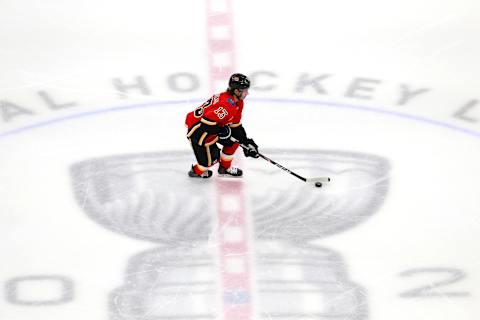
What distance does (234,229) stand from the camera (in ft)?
18.2

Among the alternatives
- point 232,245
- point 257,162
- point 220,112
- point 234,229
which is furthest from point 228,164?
point 232,245

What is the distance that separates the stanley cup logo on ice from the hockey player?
0.16 metres

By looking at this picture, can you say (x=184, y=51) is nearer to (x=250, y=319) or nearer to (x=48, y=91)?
(x=48, y=91)

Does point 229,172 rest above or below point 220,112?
below

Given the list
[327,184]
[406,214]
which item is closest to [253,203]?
[327,184]

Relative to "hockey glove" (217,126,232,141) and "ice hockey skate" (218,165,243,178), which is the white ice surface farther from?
"hockey glove" (217,126,232,141)

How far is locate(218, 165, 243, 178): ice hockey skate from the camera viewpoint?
6.08 m

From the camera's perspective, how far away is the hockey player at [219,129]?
5.71 metres

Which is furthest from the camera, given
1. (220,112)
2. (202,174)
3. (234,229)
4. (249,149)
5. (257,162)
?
(257,162)

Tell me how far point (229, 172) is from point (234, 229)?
0.61 metres

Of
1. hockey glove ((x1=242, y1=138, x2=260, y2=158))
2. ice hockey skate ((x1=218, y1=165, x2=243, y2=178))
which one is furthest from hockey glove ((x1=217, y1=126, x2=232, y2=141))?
ice hockey skate ((x1=218, y1=165, x2=243, y2=178))

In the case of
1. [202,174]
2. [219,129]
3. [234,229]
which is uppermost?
[219,129]

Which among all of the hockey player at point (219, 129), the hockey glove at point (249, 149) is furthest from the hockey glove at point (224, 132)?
the hockey glove at point (249, 149)

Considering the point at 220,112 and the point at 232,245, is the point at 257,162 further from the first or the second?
the point at 232,245
